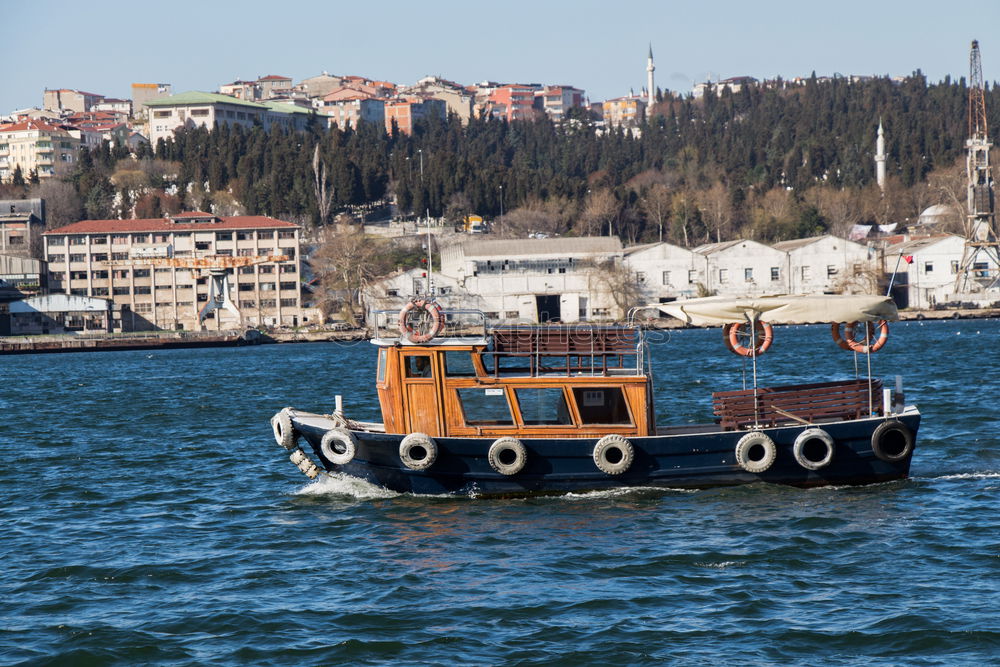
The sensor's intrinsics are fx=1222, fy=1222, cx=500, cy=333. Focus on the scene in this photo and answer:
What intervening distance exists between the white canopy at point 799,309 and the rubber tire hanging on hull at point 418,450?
3.91m

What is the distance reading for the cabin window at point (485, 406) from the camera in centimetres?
1761

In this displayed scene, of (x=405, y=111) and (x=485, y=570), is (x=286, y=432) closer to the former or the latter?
(x=485, y=570)

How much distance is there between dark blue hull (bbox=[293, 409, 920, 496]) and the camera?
1738 centimetres

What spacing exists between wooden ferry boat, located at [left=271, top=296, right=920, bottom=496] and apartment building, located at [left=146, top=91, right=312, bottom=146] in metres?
135

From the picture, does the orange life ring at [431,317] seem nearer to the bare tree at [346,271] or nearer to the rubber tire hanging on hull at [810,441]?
the rubber tire hanging on hull at [810,441]

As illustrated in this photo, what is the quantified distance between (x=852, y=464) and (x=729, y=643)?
6946 mm

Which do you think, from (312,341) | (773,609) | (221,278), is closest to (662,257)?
(312,341)

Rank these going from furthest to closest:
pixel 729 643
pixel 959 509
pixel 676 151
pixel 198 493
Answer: pixel 676 151, pixel 198 493, pixel 959 509, pixel 729 643

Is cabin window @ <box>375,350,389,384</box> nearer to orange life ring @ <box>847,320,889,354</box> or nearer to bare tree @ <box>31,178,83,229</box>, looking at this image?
orange life ring @ <box>847,320,889,354</box>

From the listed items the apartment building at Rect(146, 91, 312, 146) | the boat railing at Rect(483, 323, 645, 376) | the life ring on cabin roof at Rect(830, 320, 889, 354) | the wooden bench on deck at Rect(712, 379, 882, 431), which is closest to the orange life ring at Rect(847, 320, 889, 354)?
the life ring on cabin roof at Rect(830, 320, 889, 354)

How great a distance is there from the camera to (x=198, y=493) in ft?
65.0

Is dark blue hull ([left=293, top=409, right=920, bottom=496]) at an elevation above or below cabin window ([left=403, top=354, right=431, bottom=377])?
below

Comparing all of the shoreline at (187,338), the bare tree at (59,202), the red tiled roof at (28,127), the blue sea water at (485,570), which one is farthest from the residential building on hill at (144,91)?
the blue sea water at (485,570)

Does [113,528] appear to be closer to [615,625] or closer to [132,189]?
[615,625]
